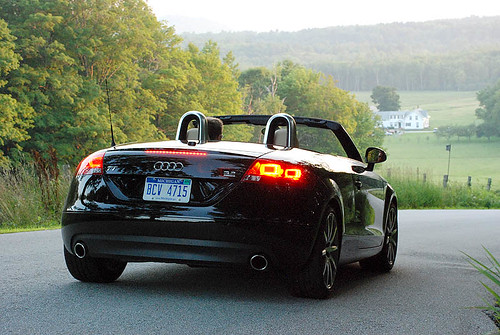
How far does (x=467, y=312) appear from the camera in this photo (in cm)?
596

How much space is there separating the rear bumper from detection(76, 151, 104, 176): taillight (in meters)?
0.41

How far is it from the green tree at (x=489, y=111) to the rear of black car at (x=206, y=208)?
6119 inches

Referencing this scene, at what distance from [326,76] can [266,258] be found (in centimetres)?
11915

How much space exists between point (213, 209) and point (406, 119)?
622ft

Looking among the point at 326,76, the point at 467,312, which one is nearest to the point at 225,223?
the point at 467,312

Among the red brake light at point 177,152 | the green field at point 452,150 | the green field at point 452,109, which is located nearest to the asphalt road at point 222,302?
the red brake light at point 177,152

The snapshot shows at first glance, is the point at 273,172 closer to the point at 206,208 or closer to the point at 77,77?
Result: the point at 206,208

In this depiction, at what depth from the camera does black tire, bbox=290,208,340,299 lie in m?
6.04

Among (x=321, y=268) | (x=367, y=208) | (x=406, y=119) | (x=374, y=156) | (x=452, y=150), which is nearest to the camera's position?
(x=321, y=268)

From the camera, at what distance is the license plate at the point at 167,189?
5.84 metres

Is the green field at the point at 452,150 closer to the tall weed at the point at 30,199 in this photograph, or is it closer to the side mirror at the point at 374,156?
the tall weed at the point at 30,199

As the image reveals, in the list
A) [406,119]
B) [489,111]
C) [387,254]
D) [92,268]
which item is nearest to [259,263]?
[92,268]

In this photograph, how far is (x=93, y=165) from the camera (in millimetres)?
6297

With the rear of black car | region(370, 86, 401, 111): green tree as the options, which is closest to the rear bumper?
the rear of black car
